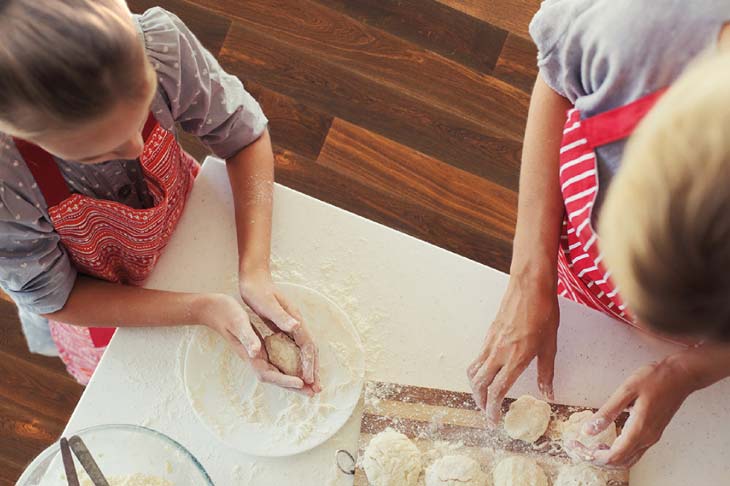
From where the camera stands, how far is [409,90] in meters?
1.98

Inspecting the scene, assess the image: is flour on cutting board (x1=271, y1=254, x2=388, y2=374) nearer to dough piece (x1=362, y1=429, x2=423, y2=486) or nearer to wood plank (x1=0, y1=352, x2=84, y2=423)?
dough piece (x1=362, y1=429, x2=423, y2=486)

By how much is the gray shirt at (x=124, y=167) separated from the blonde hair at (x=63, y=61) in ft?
0.52

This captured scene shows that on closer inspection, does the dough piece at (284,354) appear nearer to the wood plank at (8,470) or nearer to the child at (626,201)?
the child at (626,201)

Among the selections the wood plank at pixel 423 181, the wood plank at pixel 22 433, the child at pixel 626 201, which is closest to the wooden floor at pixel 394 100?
the wood plank at pixel 423 181

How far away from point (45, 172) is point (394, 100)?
126cm

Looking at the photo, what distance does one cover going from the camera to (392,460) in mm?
950

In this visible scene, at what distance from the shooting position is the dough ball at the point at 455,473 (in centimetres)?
96

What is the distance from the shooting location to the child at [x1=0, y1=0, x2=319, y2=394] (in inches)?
26.6

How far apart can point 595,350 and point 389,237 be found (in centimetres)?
37

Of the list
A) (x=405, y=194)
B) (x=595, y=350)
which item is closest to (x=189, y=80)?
(x=595, y=350)

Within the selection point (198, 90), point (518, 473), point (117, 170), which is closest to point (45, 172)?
point (117, 170)

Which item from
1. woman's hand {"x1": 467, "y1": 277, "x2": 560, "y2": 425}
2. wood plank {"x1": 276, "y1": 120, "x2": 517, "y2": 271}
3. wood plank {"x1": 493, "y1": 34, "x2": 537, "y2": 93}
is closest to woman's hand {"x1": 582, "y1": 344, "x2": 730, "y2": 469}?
woman's hand {"x1": 467, "y1": 277, "x2": 560, "y2": 425}

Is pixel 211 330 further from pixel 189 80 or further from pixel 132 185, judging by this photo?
pixel 189 80

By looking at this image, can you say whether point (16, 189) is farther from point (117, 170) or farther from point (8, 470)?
point (8, 470)
